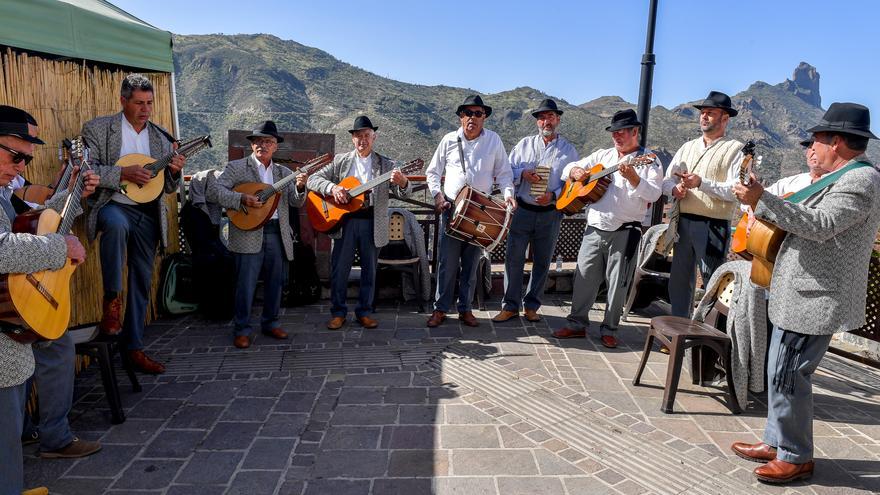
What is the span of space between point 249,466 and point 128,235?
228 cm

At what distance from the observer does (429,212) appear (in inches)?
282

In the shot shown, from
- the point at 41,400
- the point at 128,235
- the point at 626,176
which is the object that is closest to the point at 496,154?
the point at 626,176

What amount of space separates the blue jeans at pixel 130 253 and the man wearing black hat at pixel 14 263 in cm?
173

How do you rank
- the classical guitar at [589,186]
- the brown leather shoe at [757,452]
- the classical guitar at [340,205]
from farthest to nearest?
the classical guitar at [340,205], the classical guitar at [589,186], the brown leather shoe at [757,452]

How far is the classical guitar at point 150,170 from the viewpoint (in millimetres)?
4527

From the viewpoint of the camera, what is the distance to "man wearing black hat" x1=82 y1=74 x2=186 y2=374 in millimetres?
4465

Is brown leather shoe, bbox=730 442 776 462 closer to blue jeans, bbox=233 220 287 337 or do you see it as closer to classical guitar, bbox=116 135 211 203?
blue jeans, bbox=233 220 287 337

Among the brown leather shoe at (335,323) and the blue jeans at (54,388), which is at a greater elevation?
the blue jeans at (54,388)

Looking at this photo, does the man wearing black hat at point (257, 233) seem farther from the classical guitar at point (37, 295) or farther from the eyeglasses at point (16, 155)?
the eyeglasses at point (16, 155)

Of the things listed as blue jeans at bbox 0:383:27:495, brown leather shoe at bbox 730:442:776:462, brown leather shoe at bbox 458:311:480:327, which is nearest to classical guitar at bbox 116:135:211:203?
blue jeans at bbox 0:383:27:495

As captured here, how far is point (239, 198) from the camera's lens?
16.6 feet

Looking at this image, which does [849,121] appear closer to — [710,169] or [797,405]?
[797,405]

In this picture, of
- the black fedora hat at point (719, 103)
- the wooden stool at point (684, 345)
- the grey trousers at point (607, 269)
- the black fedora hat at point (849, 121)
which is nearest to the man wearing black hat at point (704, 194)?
the black fedora hat at point (719, 103)

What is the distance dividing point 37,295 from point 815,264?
3841mm
